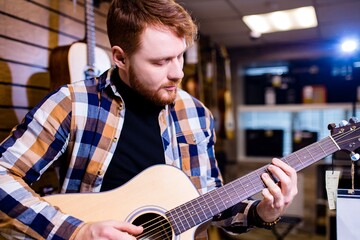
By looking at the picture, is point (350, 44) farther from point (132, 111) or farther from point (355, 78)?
point (132, 111)

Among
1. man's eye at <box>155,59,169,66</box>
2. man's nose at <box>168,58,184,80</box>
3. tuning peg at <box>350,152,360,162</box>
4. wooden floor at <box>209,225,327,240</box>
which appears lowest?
wooden floor at <box>209,225,327,240</box>

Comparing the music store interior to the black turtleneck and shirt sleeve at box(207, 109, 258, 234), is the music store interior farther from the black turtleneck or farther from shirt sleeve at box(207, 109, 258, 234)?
shirt sleeve at box(207, 109, 258, 234)

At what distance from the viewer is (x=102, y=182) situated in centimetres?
122

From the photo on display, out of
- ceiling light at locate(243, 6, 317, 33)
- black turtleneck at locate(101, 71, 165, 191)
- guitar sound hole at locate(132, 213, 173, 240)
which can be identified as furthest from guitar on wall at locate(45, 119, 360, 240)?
ceiling light at locate(243, 6, 317, 33)

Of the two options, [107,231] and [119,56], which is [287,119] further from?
[107,231]

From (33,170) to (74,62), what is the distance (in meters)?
0.83

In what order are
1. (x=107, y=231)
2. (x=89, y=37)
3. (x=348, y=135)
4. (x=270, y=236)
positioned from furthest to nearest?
(x=270, y=236) → (x=89, y=37) → (x=348, y=135) → (x=107, y=231)

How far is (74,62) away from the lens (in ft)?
5.79

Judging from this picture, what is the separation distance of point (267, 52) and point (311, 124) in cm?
135

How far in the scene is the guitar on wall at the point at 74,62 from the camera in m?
1.75

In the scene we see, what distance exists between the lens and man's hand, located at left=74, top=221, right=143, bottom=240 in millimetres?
911

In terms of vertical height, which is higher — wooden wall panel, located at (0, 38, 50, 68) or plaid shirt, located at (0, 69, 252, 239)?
wooden wall panel, located at (0, 38, 50, 68)

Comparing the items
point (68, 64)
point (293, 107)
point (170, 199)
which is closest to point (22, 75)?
point (68, 64)

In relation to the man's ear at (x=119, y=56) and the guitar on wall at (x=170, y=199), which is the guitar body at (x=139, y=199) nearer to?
the guitar on wall at (x=170, y=199)
